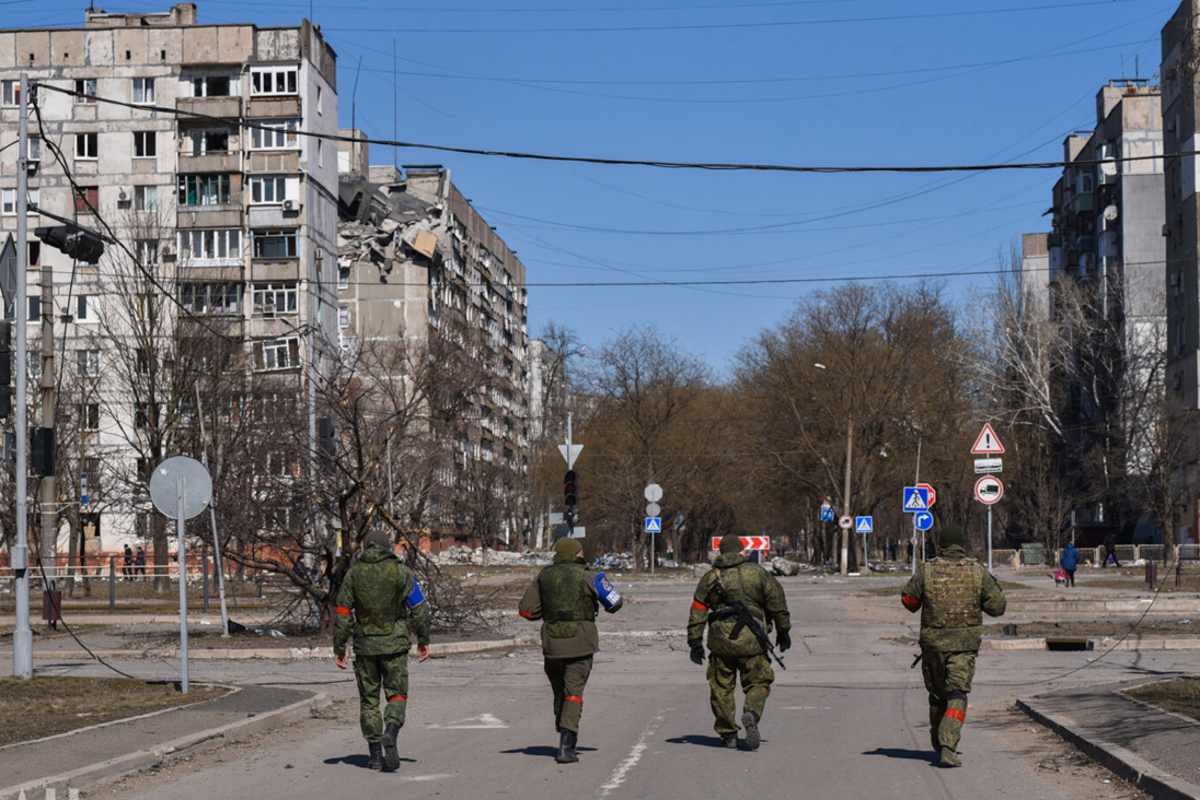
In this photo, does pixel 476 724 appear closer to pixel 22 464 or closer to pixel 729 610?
pixel 729 610

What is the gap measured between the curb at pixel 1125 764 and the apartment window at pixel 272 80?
59.7 m

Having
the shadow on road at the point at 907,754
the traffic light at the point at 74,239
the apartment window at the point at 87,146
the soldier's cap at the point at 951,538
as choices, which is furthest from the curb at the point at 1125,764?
the apartment window at the point at 87,146

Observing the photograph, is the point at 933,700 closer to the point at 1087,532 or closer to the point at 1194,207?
the point at 1194,207

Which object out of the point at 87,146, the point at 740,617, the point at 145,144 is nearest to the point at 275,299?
the point at 145,144

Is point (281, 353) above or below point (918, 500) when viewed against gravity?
above

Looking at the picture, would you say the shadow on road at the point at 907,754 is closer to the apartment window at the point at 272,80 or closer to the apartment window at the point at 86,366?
the apartment window at the point at 86,366

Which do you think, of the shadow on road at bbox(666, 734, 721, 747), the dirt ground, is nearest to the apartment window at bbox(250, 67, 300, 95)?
the dirt ground

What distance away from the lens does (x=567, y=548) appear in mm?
11148

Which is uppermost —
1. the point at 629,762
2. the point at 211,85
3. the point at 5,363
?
the point at 211,85

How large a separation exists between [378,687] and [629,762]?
6.17 feet

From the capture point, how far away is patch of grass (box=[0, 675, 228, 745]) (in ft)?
40.2

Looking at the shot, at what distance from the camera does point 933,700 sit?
10.6 metres

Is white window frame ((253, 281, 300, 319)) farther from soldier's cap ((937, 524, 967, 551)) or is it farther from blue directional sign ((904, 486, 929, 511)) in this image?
soldier's cap ((937, 524, 967, 551))

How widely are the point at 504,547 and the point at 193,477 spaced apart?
280ft
